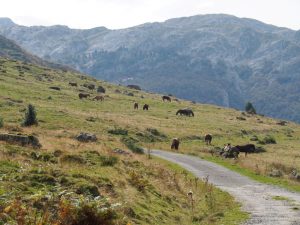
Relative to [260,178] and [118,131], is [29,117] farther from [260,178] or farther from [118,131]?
[260,178]

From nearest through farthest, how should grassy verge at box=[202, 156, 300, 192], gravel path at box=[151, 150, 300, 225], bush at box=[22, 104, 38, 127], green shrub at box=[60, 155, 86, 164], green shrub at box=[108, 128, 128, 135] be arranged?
1. gravel path at box=[151, 150, 300, 225]
2. green shrub at box=[60, 155, 86, 164]
3. grassy verge at box=[202, 156, 300, 192]
4. bush at box=[22, 104, 38, 127]
5. green shrub at box=[108, 128, 128, 135]

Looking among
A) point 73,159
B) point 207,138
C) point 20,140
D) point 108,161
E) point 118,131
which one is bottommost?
point 118,131

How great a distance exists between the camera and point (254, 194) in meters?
31.1

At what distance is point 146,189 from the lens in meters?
23.8

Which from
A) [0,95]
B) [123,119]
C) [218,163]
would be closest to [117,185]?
[218,163]

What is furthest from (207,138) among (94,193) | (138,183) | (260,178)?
(94,193)

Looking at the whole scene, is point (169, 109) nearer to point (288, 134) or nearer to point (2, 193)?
point (288, 134)

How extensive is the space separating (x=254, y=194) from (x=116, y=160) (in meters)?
9.44

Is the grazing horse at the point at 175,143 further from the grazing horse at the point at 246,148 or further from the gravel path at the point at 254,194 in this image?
the gravel path at the point at 254,194

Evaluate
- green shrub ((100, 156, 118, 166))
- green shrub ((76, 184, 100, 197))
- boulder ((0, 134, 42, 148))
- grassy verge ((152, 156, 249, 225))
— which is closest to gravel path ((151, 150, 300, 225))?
grassy verge ((152, 156, 249, 225))

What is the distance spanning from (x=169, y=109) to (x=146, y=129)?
1453 inches

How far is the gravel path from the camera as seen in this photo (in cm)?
2233

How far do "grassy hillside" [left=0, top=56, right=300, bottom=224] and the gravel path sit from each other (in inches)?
44.0

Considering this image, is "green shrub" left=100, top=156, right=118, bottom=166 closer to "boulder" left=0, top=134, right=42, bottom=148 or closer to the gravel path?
"boulder" left=0, top=134, right=42, bottom=148
